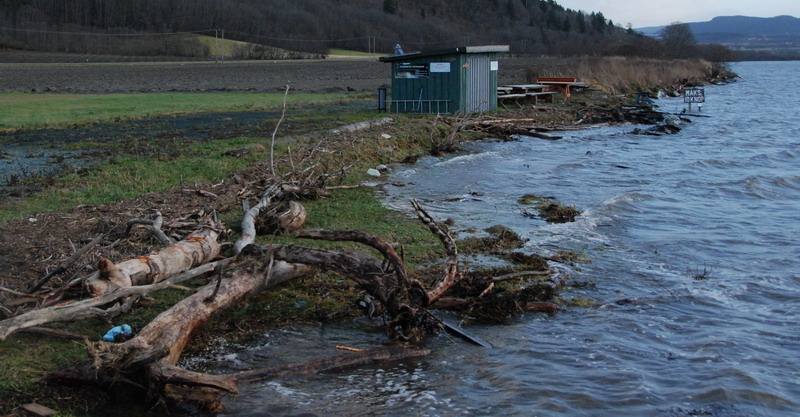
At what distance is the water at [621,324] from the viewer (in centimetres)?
685

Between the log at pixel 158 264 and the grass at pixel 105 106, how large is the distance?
1532 cm

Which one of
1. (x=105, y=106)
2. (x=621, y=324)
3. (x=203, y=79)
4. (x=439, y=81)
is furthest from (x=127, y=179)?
(x=203, y=79)

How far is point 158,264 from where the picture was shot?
8.44 meters

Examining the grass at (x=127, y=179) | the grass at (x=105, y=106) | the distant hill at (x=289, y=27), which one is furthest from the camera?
the distant hill at (x=289, y=27)

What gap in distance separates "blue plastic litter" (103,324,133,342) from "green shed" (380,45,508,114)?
20.7 metres

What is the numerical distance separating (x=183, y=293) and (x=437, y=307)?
108 inches

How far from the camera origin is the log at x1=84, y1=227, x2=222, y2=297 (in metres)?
7.75

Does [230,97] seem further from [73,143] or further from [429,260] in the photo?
[429,260]

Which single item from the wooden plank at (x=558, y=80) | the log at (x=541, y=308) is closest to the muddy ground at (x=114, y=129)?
the log at (x=541, y=308)

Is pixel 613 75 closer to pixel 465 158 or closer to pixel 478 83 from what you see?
pixel 478 83

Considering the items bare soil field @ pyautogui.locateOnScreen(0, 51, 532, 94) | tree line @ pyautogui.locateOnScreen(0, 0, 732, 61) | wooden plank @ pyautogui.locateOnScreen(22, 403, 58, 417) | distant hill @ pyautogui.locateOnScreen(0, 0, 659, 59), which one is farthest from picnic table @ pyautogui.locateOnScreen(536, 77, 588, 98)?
tree line @ pyautogui.locateOnScreen(0, 0, 732, 61)

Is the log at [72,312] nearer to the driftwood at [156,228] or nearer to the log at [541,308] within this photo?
the driftwood at [156,228]

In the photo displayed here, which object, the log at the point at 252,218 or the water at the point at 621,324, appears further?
the log at the point at 252,218

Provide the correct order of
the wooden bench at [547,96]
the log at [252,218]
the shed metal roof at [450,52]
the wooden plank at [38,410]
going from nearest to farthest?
the wooden plank at [38,410]
the log at [252,218]
the shed metal roof at [450,52]
the wooden bench at [547,96]
